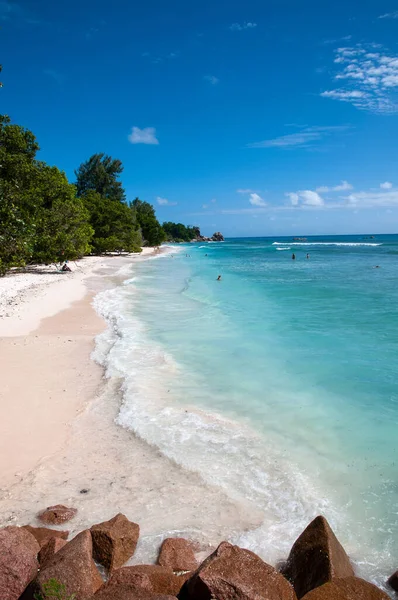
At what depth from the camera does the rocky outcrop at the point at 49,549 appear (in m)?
3.69

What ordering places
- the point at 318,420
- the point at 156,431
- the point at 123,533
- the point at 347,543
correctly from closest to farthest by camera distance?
the point at 123,533 < the point at 347,543 < the point at 156,431 < the point at 318,420

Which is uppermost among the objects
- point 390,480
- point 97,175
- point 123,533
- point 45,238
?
point 97,175

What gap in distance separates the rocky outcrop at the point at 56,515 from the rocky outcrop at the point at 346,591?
273 centimetres

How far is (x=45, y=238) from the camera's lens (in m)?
26.8

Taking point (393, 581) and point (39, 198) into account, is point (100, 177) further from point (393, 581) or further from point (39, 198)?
point (393, 581)

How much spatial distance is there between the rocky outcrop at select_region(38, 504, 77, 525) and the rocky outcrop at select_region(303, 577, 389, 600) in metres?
2.73

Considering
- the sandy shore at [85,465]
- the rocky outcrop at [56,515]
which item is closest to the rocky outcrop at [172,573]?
the rocky outcrop at [56,515]

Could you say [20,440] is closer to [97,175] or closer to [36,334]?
[36,334]

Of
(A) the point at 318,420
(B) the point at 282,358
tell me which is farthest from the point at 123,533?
(B) the point at 282,358

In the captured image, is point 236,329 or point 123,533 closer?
point 123,533

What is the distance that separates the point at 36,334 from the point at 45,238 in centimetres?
1570

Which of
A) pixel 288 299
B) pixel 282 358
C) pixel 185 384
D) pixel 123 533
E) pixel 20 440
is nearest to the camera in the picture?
pixel 123 533

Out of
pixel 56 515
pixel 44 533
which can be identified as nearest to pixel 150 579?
pixel 44 533

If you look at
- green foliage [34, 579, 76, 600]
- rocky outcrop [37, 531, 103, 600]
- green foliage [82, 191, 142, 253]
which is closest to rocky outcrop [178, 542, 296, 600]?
rocky outcrop [37, 531, 103, 600]
